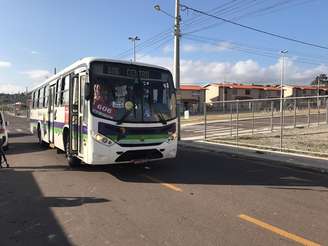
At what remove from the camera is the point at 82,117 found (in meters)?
9.80

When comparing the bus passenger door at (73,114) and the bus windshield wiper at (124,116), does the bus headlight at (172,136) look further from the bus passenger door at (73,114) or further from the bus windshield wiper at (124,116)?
the bus passenger door at (73,114)

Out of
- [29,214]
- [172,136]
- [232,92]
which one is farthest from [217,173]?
[232,92]

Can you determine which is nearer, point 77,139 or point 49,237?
point 49,237

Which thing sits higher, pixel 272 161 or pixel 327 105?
pixel 327 105

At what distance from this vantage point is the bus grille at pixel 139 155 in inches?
375

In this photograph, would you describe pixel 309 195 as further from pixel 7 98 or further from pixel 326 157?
pixel 7 98

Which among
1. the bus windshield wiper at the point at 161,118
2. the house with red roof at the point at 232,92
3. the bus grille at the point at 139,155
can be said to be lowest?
the bus grille at the point at 139,155

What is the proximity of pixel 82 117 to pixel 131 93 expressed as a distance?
139cm

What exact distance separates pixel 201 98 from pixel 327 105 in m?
71.2

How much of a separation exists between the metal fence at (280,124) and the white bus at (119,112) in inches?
305

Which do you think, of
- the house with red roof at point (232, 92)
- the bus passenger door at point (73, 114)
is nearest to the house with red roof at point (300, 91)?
the house with red roof at point (232, 92)

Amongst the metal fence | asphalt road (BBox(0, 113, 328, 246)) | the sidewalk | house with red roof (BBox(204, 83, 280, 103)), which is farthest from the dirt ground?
house with red roof (BBox(204, 83, 280, 103))

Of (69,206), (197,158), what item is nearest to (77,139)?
(69,206)

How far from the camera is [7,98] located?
162 metres
